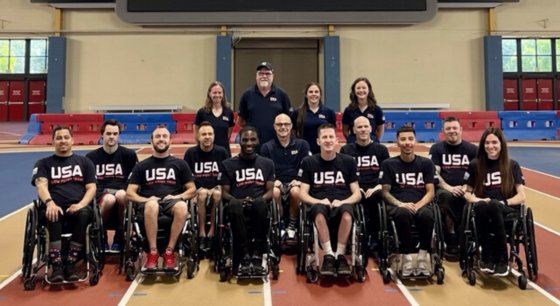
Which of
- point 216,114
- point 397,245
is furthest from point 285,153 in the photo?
point 397,245

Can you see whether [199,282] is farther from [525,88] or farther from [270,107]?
[525,88]

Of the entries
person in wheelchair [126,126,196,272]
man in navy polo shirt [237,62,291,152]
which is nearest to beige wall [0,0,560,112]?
man in navy polo shirt [237,62,291,152]

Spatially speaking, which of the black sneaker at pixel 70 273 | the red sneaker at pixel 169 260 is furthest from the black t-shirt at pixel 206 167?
the black sneaker at pixel 70 273

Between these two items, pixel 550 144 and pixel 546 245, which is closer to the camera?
pixel 546 245

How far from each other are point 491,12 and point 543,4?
238 cm

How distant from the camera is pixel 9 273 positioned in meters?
3.49

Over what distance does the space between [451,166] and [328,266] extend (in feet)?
5.13

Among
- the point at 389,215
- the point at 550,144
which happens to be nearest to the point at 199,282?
the point at 389,215

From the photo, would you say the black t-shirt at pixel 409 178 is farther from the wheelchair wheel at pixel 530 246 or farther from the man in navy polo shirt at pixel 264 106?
the man in navy polo shirt at pixel 264 106

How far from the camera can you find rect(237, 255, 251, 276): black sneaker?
3322 mm

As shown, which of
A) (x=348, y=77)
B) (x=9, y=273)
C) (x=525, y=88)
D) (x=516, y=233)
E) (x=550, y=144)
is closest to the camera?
(x=516, y=233)

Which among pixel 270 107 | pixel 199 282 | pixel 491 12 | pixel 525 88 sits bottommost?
pixel 199 282

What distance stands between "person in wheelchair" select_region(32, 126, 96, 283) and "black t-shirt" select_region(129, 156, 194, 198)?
364 millimetres

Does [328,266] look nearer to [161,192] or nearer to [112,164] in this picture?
[161,192]
